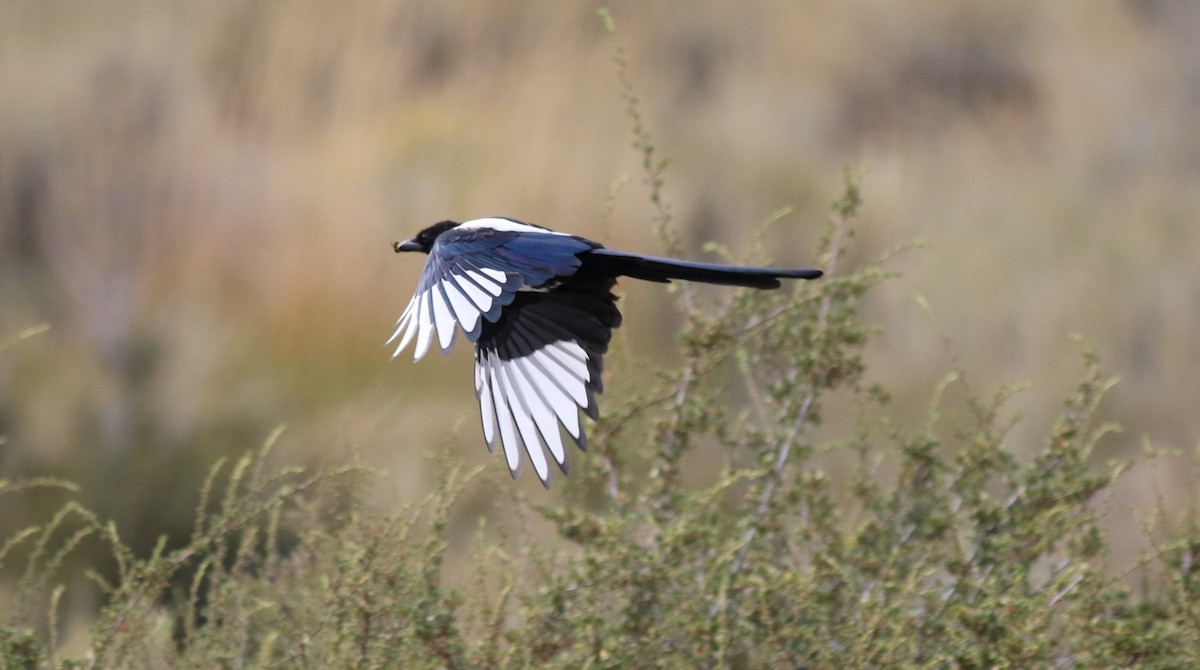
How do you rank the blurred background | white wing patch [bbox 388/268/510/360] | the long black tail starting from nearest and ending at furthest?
white wing patch [bbox 388/268/510/360] → the long black tail → the blurred background

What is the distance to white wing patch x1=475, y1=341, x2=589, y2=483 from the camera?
6.72ft

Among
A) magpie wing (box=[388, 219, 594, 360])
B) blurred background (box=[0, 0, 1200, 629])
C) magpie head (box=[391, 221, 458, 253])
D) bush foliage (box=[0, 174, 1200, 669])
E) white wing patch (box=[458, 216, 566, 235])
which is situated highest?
blurred background (box=[0, 0, 1200, 629])

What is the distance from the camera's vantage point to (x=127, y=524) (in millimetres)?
4645

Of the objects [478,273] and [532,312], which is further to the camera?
[532,312]

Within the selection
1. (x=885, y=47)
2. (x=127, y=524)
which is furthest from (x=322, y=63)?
(x=885, y=47)

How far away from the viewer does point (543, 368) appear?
7.22 feet

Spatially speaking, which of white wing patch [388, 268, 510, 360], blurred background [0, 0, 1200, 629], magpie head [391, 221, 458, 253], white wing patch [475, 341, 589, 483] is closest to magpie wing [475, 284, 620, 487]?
white wing patch [475, 341, 589, 483]

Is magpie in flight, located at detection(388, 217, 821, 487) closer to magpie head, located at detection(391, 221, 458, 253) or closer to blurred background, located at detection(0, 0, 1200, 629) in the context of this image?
magpie head, located at detection(391, 221, 458, 253)

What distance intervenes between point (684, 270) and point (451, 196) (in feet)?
10.4

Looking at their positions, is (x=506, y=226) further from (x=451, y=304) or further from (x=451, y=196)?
(x=451, y=196)

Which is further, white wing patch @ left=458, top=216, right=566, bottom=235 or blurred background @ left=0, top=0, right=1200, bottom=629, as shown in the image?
blurred background @ left=0, top=0, right=1200, bottom=629

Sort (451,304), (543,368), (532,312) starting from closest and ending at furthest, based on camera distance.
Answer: (451,304) < (543,368) < (532,312)

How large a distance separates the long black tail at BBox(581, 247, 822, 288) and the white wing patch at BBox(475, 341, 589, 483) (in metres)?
0.13

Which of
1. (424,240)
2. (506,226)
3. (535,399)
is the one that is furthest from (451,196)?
(535,399)
